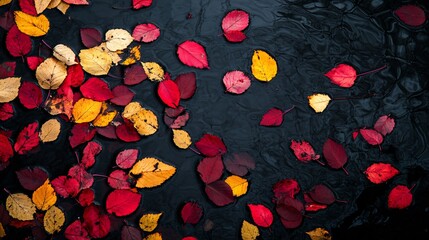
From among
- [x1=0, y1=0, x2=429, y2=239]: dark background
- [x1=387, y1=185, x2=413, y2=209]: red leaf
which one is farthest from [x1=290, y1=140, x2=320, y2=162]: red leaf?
[x1=387, y1=185, x2=413, y2=209]: red leaf

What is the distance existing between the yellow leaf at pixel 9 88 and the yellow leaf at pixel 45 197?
0.54 meters

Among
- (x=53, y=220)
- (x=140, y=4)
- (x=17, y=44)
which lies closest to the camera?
(x=53, y=220)

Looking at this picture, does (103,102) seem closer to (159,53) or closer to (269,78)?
(159,53)

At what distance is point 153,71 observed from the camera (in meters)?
2.42

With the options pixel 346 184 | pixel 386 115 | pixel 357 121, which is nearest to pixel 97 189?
pixel 346 184

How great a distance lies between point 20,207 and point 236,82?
1.38m

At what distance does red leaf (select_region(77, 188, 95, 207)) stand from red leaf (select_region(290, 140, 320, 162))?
1144mm

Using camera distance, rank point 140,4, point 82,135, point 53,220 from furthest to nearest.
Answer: point 140,4, point 82,135, point 53,220

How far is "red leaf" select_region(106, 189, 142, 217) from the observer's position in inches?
87.4

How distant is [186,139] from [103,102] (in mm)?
512

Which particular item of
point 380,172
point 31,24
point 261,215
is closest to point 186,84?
point 261,215

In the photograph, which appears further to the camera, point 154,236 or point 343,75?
point 343,75

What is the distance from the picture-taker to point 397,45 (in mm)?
2518

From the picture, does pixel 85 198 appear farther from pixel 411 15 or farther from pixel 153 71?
pixel 411 15
